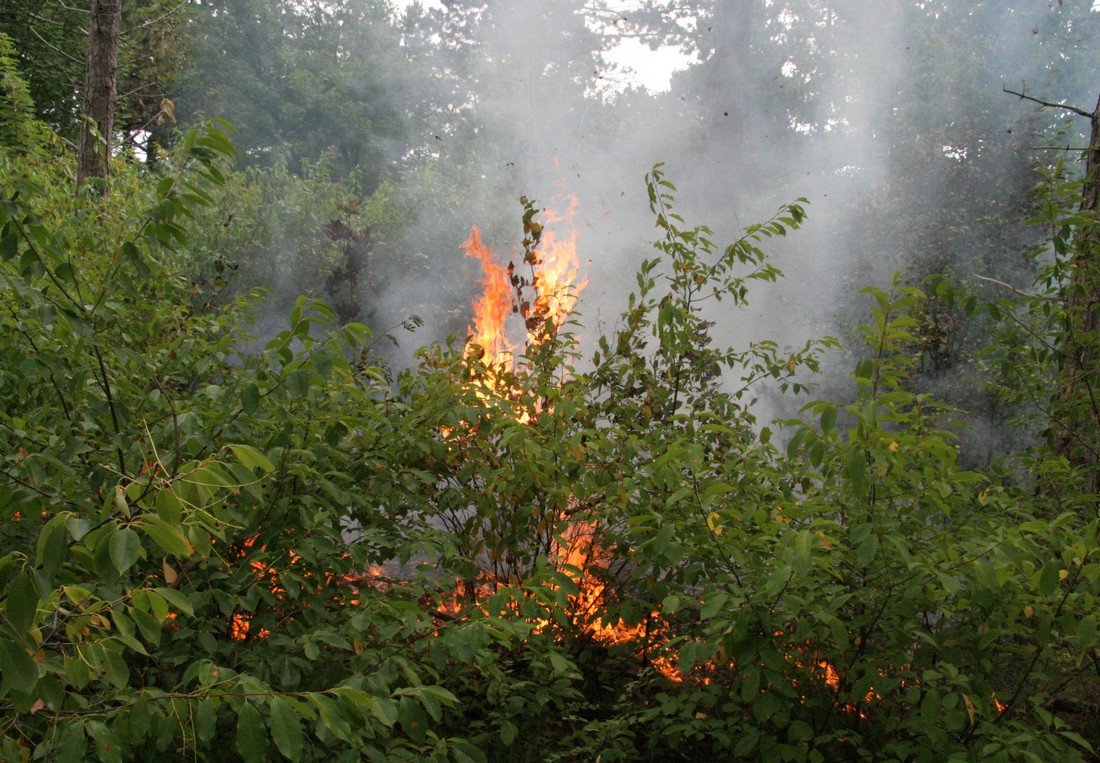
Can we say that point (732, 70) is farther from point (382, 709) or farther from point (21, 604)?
point (21, 604)

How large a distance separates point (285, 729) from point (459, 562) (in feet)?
5.29

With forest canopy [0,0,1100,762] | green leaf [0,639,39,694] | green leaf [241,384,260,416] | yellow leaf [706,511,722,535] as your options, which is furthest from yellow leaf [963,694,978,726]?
green leaf [0,639,39,694]

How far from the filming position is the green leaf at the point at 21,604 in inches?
51.2

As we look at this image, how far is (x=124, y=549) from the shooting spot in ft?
4.41

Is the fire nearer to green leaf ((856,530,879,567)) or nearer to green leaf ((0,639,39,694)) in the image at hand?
green leaf ((856,530,879,567))

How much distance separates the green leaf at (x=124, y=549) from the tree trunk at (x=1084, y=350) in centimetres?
314

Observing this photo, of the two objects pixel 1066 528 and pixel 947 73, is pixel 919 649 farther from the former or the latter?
pixel 947 73

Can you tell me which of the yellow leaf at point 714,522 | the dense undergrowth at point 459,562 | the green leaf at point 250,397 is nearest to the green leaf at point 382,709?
the dense undergrowth at point 459,562

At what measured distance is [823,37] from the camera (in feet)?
53.2

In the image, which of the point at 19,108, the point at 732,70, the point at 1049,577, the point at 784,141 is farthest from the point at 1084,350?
the point at 784,141

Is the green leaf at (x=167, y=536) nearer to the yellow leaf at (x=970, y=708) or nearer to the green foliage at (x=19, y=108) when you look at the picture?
the yellow leaf at (x=970, y=708)

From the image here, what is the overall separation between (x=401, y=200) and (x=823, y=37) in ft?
27.1

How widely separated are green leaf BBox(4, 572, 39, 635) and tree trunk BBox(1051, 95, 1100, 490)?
3.29 metres

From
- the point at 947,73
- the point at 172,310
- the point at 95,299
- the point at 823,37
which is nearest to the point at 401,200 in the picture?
the point at 823,37
